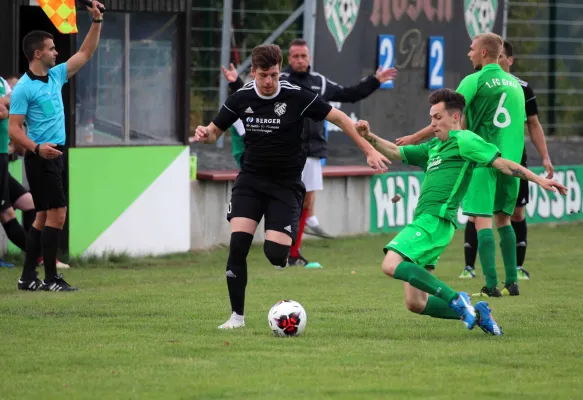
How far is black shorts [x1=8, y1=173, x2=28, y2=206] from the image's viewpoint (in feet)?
41.5

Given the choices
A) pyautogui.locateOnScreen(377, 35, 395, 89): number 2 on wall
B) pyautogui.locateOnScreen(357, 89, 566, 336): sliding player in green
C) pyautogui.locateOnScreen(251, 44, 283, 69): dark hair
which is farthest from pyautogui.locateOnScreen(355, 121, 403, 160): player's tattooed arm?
pyautogui.locateOnScreen(377, 35, 395, 89): number 2 on wall

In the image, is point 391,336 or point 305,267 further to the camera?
point 305,267

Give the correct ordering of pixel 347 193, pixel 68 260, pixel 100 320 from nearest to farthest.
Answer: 1. pixel 100 320
2. pixel 68 260
3. pixel 347 193

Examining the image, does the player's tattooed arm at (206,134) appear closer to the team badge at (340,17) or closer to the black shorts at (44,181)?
the black shorts at (44,181)

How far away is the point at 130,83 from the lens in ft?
45.6

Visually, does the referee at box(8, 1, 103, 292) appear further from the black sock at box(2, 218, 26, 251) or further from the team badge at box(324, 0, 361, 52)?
the team badge at box(324, 0, 361, 52)

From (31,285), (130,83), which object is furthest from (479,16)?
(31,285)

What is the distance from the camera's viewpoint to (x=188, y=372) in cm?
652

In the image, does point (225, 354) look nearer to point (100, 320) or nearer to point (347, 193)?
point (100, 320)

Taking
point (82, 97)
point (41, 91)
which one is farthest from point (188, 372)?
point (82, 97)

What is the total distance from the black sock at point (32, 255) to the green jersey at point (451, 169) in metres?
4.18

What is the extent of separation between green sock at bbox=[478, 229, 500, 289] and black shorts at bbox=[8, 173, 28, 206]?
5177 mm

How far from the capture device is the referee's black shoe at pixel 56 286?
10.6 m

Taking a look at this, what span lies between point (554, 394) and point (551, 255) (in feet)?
27.6
